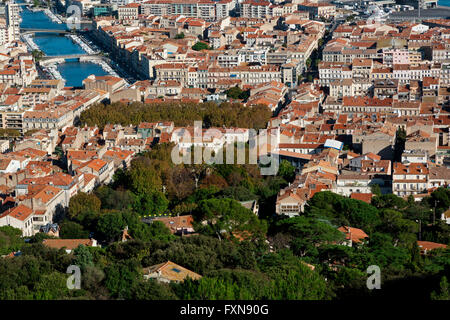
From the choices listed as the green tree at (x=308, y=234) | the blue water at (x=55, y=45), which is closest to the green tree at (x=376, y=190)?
the green tree at (x=308, y=234)

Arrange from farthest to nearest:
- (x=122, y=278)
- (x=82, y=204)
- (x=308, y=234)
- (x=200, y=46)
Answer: (x=200, y=46)
(x=82, y=204)
(x=308, y=234)
(x=122, y=278)

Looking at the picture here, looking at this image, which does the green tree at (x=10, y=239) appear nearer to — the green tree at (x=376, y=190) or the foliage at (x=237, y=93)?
the green tree at (x=376, y=190)

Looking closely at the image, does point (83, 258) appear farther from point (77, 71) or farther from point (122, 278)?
point (77, 71)

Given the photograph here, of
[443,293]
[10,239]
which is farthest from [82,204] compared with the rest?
[443,293]

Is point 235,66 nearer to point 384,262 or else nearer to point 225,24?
point 225,24

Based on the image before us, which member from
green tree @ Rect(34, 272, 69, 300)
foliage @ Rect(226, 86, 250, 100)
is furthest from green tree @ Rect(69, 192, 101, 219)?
foliage @ Rect(226, 86, 250, 100)
